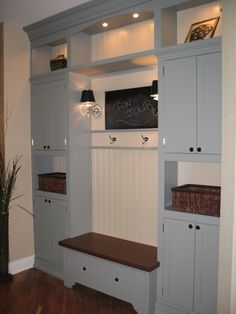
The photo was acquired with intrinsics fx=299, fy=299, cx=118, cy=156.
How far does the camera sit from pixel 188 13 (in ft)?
8.81

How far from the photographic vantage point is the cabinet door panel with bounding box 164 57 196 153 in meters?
2.43

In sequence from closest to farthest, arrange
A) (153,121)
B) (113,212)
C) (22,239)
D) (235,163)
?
(235,163) → (153,121) → (113,212) → (22,239)

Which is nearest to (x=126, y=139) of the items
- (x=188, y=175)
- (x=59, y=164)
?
(x=188, y=175)

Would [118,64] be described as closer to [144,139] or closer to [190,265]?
[144,139]

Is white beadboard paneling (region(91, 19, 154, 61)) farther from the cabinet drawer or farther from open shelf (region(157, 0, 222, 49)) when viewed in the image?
the cabinet drawer

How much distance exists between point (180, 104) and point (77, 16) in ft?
4.88

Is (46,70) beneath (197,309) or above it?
above

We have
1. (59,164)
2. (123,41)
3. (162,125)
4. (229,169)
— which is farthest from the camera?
(59,164)

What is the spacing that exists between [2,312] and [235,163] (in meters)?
2.49

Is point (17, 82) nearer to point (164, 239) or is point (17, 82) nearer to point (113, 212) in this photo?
point (113, 212)

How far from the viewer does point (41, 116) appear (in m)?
3.57

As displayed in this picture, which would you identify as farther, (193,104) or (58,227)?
Result: (58,227)

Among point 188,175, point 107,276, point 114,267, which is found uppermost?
point 188,175

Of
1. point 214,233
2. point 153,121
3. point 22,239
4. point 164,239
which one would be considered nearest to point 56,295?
point 22,239
